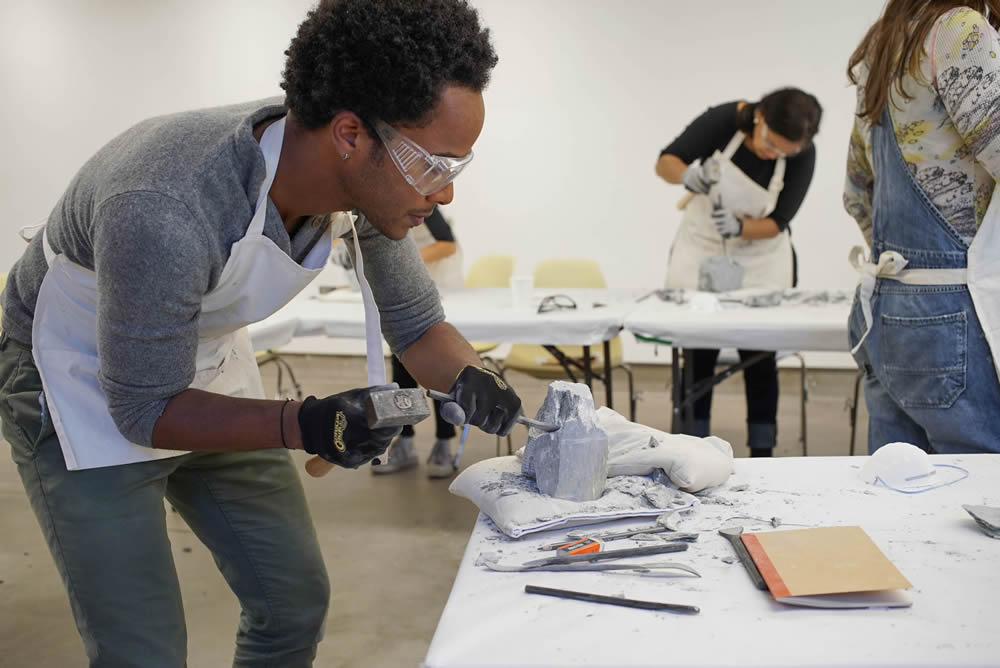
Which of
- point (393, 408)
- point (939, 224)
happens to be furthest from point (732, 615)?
point (939, 224)

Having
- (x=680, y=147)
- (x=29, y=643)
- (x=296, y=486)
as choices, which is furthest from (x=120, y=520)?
(x=680, y=147)

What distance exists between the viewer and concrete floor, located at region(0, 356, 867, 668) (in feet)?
8.09

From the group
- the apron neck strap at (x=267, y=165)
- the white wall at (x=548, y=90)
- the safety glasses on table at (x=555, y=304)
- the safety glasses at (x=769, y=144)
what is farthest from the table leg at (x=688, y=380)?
the white wall at (x=548, y=90)

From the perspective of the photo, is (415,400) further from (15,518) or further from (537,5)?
(537,5)

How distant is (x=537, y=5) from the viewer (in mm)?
5383

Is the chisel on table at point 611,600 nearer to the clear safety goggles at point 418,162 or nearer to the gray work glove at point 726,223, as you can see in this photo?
the clear safety goggles at point 418,162

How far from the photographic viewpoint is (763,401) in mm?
→ 3357

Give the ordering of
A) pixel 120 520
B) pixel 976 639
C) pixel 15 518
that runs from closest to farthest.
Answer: pixel 976 639 < pixel 120 520 < pixel 15 518

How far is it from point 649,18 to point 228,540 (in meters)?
4.62

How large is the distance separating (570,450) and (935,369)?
0.90m

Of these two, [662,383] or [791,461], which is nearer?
[791,461]

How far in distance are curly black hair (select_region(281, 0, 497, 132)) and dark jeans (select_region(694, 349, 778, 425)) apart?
7.65 ft

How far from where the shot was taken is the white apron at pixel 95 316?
1.28 meters

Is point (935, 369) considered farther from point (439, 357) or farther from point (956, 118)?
point (439, 357)
